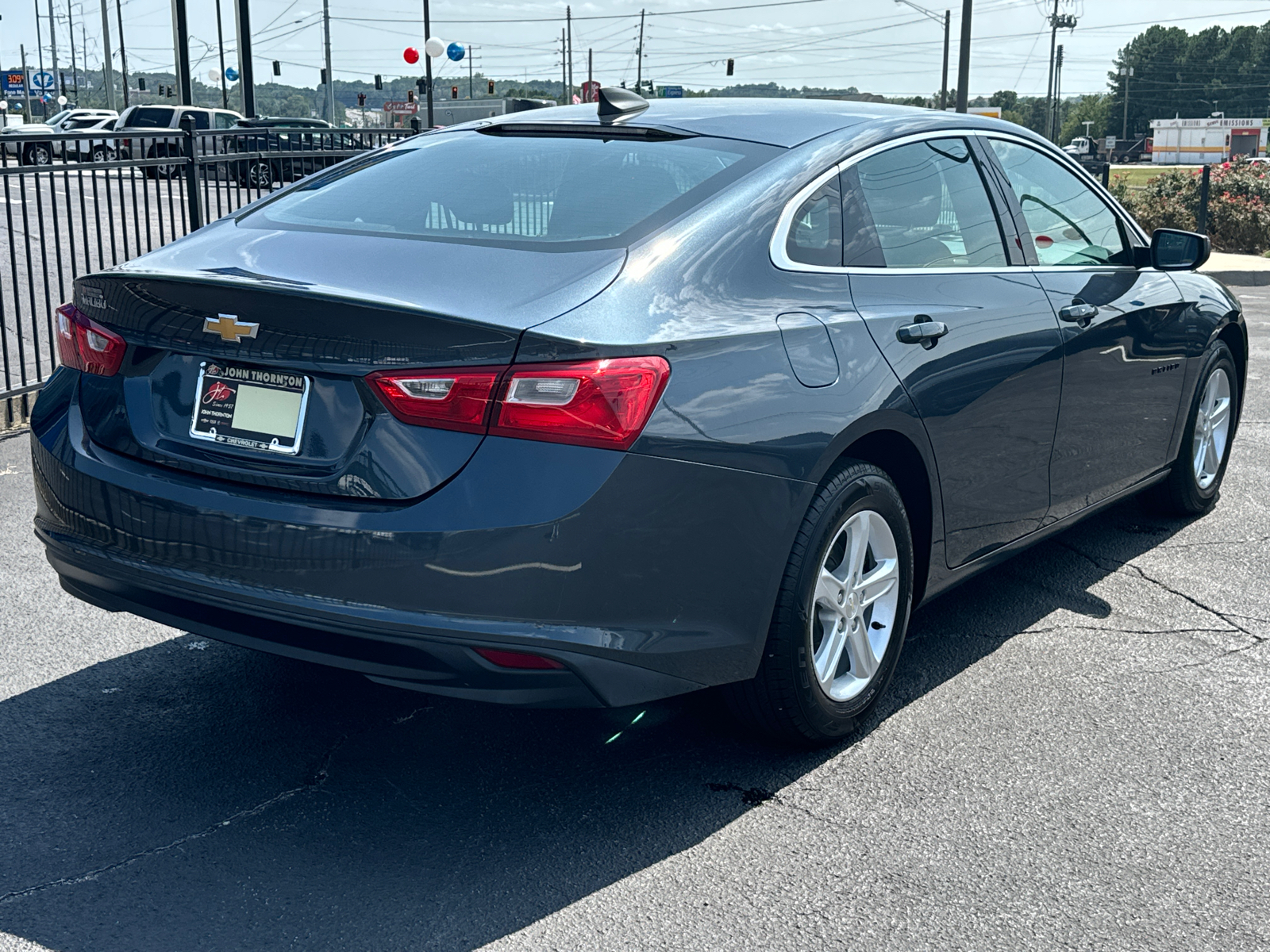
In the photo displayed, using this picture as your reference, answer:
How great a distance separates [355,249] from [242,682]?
1447mm

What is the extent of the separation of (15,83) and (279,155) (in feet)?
311

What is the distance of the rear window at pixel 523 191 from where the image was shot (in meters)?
3.18

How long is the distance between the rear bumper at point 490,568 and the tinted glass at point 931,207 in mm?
1016

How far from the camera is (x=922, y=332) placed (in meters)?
3.56

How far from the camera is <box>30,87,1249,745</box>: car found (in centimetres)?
269

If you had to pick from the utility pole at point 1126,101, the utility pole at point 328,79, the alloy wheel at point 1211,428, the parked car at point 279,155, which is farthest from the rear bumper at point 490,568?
the utility pole at point 1126,101

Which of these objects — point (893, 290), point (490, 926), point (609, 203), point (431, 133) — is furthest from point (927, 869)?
point (431, 133)

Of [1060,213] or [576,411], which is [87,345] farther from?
[1060,213]

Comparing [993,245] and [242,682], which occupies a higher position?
[993,245]

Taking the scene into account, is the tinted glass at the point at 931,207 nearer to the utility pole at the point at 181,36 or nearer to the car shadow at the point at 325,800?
the car shadow at the point at 325,800

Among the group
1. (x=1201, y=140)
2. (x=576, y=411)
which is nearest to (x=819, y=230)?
(x=576, y=411)

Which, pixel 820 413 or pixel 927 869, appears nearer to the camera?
pixel 927 869

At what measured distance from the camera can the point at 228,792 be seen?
3172 mm

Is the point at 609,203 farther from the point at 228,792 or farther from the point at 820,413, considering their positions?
the point at 228,792
